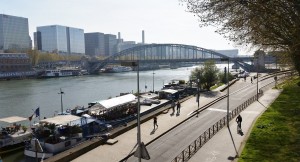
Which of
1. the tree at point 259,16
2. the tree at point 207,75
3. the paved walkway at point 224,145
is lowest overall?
the paved walkway at point 224,145

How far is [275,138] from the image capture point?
2009 cm

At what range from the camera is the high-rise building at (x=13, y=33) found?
17952cm

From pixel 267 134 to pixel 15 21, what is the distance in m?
191

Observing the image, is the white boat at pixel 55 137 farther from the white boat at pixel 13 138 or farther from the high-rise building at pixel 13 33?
the high-rise building at pixel 13 33

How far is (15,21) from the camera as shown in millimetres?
186000

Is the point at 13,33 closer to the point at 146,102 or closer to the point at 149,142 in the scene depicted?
the point at 146,102

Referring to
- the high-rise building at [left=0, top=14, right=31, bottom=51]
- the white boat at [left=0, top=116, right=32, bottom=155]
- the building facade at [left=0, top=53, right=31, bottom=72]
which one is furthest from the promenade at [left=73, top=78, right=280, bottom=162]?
the high-rise building at [left=0, top=14, right=31, bottom=51]

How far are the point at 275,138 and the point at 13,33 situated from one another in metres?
193

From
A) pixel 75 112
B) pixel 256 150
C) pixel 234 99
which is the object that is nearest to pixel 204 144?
pixel 256 150

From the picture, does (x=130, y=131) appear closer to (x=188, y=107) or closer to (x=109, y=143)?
(x=109, y=143)

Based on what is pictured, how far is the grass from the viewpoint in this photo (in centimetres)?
1666

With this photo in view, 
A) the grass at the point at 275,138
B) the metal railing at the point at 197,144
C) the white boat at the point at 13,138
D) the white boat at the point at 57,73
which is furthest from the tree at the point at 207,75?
the white boat at the point at 57,73

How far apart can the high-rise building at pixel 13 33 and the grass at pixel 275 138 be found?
178 metres

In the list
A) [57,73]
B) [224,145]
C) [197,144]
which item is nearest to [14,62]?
[57,73]
